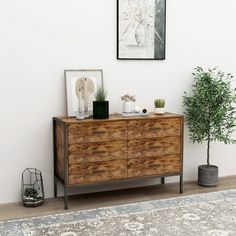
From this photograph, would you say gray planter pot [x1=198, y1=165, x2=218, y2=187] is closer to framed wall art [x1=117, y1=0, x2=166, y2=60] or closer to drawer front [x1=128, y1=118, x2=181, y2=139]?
drawer front [x1=128, y1=118, x2=181, y2=139]

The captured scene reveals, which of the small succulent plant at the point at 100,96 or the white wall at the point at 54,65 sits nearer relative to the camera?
the white wall at the point at 54,65

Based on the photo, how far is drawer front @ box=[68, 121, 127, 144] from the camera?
3.38 m

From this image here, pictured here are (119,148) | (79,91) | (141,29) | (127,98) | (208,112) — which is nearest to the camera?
(119,148)

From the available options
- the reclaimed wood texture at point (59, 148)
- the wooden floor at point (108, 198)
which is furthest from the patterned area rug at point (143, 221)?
the reclaimed wood texture at point (59, 148)

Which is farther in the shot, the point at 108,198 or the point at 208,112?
the point at 208,112

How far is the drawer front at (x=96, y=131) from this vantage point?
3377 millimetres

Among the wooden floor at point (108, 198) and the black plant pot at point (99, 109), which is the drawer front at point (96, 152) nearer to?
the black plant pot at point (99, 109)

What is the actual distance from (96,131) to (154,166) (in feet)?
2.19

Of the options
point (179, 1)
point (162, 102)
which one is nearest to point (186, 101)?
point (162, 102)

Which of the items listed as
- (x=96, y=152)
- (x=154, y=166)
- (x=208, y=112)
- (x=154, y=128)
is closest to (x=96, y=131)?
(x=96, y=152)

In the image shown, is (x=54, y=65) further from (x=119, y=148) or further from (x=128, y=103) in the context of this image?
(x=119, y=148)

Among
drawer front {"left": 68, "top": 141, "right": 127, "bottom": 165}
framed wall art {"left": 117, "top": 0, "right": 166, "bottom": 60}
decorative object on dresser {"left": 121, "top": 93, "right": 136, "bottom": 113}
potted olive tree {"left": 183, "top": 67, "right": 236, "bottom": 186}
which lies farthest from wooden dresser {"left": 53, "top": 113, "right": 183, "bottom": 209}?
framed wall art {"left": 117, "top": 0, "right": 166, "bottom": 60}

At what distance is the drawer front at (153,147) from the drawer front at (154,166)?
46mm

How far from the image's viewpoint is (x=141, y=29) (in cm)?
390
